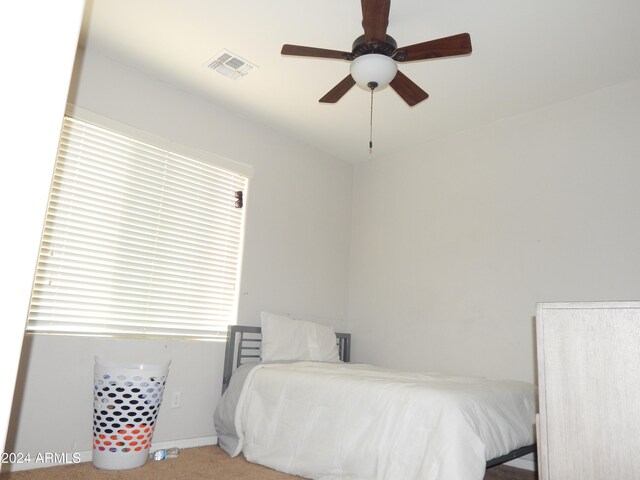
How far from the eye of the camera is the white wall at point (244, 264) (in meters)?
2.53

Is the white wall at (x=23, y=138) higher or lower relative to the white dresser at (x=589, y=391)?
higher

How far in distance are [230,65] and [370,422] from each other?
2.42 m

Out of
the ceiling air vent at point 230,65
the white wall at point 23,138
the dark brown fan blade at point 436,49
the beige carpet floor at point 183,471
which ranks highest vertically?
the ceiling air vent at point 230,65

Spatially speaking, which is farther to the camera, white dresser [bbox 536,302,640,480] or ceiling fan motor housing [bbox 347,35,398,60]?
ceiling fan motor housing [bbox 347,35,398,60]

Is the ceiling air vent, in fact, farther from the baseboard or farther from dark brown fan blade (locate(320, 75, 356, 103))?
the baseboard

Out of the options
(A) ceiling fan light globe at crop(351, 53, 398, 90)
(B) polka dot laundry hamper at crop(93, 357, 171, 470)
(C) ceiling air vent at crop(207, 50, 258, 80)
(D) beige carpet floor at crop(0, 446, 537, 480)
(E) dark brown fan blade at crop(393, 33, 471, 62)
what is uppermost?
(C) ceiling air vent at crop(207, 50, 258, 80)

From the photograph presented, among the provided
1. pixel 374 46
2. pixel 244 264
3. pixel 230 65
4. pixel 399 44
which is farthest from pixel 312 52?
pixel 244 264

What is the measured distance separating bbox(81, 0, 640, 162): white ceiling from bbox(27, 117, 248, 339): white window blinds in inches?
24.7

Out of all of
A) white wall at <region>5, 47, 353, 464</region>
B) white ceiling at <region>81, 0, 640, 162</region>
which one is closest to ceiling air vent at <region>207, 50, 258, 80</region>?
white ceiling at <region>81, 0, 640, 162</region>

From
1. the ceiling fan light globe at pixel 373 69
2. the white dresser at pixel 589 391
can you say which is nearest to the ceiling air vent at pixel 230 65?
the ceiling fan light globe at pixel 373 69

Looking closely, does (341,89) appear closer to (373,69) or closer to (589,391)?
(373,69)

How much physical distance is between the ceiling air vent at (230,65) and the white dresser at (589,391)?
2477 millimetres

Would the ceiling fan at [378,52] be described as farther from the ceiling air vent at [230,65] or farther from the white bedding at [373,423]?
the white bedding at [373,423]

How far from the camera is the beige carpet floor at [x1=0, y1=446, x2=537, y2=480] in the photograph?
2314mm
